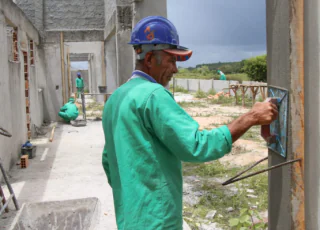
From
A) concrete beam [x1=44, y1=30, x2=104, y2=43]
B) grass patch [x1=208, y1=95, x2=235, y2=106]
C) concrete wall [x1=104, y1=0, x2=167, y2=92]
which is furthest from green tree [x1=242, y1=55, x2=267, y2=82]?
concrete wall [x1=104, y1=0, x2=167, y2=92]

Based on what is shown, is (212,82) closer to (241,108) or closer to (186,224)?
(241,108)

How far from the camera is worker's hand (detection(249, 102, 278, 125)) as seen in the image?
76.2 inches

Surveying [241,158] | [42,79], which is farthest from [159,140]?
[42,79]

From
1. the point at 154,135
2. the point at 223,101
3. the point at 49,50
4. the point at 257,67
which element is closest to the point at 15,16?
the point at 49,50

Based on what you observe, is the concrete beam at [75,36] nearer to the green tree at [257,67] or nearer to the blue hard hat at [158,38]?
Answer: the blue hard hat at [158,38]

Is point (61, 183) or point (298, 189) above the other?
point (298, 189)

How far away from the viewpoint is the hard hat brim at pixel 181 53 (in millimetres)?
2098

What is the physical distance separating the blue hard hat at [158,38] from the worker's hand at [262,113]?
17.3 inches

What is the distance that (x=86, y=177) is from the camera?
6.56m

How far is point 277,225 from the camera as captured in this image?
234cm

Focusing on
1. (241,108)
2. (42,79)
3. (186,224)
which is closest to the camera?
(186,224)

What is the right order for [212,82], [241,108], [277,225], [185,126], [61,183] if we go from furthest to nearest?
[212,82], [241,108], [61,183], [277,225], [185,126]

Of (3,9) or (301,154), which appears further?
(3,9)

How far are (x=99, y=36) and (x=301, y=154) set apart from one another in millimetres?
13919
